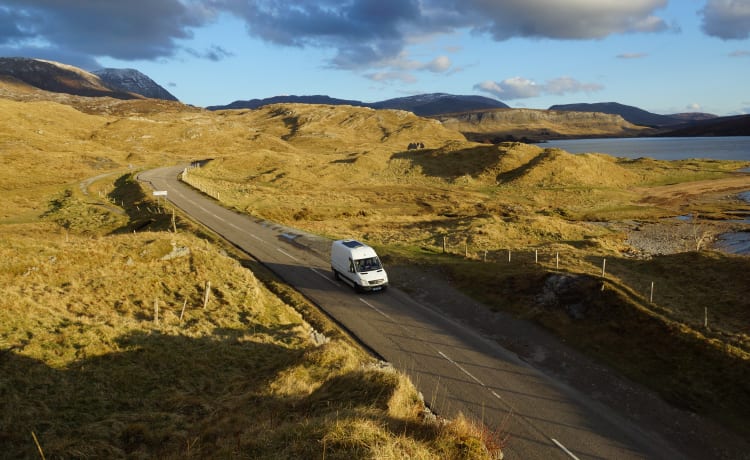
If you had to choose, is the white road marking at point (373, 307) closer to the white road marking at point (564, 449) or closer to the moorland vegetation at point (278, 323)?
the moorland vegetation at point (278, 323)

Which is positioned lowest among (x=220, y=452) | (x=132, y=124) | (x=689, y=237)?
(x=689, y=237)

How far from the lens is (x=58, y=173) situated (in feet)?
272

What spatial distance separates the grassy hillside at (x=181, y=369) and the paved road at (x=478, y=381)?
1.60 m

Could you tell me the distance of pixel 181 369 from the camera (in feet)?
51.9

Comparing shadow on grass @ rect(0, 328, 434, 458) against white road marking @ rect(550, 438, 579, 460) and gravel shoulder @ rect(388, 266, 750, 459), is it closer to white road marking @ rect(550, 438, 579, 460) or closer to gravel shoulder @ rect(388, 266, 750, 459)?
white road marking @ rect(550, 438, 579, 460)

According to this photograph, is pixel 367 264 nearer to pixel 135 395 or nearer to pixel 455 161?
pixel 135 395

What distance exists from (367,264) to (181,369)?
13039 millimetres

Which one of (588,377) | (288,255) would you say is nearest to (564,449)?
(588,377)

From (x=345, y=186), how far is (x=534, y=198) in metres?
35.9

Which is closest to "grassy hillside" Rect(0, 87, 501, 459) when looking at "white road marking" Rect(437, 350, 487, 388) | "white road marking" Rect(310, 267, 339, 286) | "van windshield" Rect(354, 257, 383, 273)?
"white road marking" Rect(310, 267, 339, 286)

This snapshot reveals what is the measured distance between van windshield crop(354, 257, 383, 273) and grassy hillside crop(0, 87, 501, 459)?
4145mm

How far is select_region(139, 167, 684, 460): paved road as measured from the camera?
13445 mm

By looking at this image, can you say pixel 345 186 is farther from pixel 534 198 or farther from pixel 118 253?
pixel 118 253

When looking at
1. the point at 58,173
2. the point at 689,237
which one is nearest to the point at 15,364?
the point at 689,237
